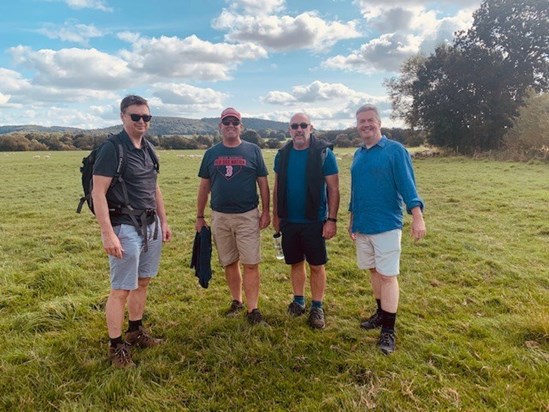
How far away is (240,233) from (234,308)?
3.80 ft

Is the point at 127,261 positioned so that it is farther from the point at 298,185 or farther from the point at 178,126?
the point at 178,126

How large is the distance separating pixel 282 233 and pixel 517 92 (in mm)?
37995

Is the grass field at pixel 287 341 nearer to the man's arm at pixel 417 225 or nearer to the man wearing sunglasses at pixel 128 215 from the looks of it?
the man wearing sunglasses at pixel 128 215

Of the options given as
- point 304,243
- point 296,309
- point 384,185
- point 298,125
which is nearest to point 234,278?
point 296,309

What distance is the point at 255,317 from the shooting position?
16.3 ft

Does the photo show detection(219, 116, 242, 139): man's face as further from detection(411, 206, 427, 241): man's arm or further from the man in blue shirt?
detection(411, 206, 427, 241): man's arm

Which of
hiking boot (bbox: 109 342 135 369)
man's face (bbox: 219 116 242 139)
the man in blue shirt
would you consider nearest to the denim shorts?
hiking boot (bbox: 109 342 135 369)

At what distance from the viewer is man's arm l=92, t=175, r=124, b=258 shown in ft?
11.9

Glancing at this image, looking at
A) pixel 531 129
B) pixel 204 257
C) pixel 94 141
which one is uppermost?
pixel 94 141

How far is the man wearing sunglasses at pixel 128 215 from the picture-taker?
367cm

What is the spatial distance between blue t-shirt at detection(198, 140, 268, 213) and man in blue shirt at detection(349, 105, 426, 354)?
→ 4.33 feet

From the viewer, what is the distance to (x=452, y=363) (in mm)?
3973

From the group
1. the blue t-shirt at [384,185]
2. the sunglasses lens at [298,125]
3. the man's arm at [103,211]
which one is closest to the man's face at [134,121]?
the man's arm at [103,211]

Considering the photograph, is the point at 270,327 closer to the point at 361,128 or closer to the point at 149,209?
the point at 149,209
